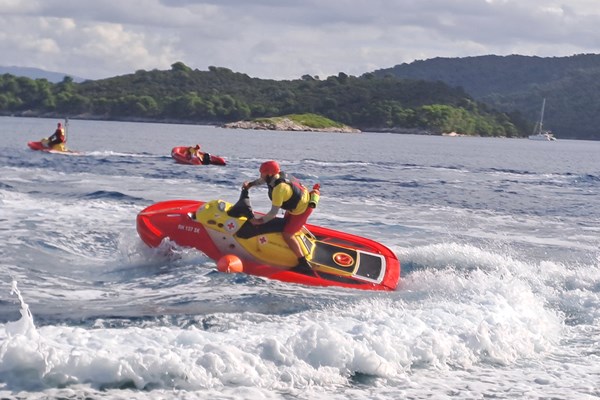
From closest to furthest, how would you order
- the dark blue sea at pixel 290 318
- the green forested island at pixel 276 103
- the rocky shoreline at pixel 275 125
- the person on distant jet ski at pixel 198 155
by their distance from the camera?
the dark blue sea at pixel 290 318, the person on distant jet ski at pixel 198 155, the rocky shoreline at pixel 275 125, the green forested island at pixel 276 103

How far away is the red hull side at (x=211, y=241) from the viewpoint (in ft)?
43.3

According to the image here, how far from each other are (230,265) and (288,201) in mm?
1219

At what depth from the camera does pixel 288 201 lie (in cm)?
1323

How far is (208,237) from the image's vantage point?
14.0 metres

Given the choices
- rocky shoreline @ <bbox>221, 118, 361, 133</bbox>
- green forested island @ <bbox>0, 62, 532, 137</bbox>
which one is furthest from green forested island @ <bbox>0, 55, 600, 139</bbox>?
rocky shoreline @ <bbox>221, 118, 361, 133</bbox>


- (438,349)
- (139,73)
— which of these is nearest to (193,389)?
(438,349)

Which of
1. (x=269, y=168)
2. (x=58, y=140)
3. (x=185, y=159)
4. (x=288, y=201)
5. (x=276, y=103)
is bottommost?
(x=185, y=159)

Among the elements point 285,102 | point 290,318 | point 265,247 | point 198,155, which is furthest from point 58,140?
point 285,102

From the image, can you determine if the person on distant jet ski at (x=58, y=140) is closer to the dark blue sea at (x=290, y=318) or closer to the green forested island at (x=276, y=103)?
the dark blue sea at (x=290, y=318)

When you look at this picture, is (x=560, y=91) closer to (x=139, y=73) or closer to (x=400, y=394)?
(x=139, y=73)

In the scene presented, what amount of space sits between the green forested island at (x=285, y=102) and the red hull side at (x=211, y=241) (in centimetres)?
11860

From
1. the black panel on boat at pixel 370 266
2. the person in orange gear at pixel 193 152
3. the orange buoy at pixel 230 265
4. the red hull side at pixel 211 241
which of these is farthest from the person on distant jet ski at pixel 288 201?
the person in orange gear at pixel 193 152

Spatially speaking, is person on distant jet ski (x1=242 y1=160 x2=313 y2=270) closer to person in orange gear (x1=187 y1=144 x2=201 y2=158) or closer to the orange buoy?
the orange buoy

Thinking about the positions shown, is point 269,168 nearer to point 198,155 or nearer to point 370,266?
point 370,266
